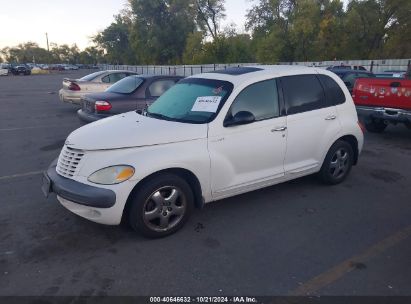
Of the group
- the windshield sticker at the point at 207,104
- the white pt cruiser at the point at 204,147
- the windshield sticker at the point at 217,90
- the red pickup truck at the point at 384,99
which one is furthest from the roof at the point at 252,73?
the red pickup truck at the point at 384,99

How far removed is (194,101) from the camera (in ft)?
14.1

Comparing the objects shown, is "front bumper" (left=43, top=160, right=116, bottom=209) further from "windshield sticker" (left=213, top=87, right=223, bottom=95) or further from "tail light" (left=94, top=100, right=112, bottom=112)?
"tail light" (left=94, top=100, right=112, bottom=112)

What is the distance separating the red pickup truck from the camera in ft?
23.8

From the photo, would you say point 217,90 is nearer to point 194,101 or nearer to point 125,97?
point 194,101

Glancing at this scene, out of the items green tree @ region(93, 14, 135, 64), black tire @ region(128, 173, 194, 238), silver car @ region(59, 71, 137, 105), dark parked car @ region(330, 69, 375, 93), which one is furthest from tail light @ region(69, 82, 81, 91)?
green tree @ region(93, 14, 135, 64)

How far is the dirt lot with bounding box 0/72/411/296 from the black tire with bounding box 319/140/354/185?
173mm

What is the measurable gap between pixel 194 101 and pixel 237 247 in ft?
6.01

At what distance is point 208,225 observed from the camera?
13.3 feet

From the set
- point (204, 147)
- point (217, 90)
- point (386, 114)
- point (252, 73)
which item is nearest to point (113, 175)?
point (204, 147)

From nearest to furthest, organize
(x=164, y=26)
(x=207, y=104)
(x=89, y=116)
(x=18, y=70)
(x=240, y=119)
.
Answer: (x=240, y=119)
(x=207, y=104)
(x=89, y=116)
(x=18, y=70)
(x=164, y=26)

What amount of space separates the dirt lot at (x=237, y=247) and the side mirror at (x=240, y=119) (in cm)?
115

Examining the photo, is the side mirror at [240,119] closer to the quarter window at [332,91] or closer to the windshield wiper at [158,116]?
the windshield wiper at [158,116]

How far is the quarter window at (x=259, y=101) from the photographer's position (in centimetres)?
413

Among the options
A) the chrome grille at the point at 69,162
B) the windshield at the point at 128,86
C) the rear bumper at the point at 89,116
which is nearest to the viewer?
the chrome grille at the point at 69,162
